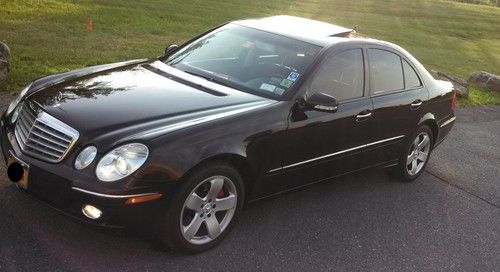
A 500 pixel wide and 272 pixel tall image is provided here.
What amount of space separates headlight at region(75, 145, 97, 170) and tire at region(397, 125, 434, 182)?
3.37m

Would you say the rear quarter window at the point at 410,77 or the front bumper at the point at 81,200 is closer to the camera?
the front bumper at the point at 81,200

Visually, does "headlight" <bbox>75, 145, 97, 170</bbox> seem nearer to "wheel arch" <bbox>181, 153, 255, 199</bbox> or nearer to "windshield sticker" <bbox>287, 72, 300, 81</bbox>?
"wheel arch" <bbox>181, 153, 255, 199</bbox>

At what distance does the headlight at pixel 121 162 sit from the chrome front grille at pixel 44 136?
10.4 inches

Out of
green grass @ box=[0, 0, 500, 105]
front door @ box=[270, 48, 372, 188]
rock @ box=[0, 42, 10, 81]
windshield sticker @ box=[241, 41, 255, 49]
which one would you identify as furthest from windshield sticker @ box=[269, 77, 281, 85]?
rock @ box=[0, 42, 10, 81]

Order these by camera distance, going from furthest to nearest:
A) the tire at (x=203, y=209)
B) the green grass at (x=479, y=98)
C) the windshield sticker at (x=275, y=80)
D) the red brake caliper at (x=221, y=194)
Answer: the green grass at (x=479, y=98) < the windshield sticker at (x=275, y=80) < the red brake caliper at (x=221, y=194) < the tire at (x=203, y=209)

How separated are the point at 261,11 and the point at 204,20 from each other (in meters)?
4.05

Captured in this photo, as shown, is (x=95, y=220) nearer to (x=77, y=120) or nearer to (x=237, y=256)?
(x=77, y=120)

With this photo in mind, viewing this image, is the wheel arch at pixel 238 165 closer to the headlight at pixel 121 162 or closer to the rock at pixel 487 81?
the headlight at pixel 121 162

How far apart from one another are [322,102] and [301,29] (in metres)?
1.21

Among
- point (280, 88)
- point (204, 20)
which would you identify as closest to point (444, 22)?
point (204, 20)

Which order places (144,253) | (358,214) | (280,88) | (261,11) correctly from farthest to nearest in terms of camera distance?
1. (261,11)
2. (358,214)
3. (280,88)
4. (144,253)

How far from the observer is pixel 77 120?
144 inches

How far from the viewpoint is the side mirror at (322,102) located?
4.34m

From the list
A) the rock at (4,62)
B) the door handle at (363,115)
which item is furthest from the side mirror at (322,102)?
the rock at (4,62)
